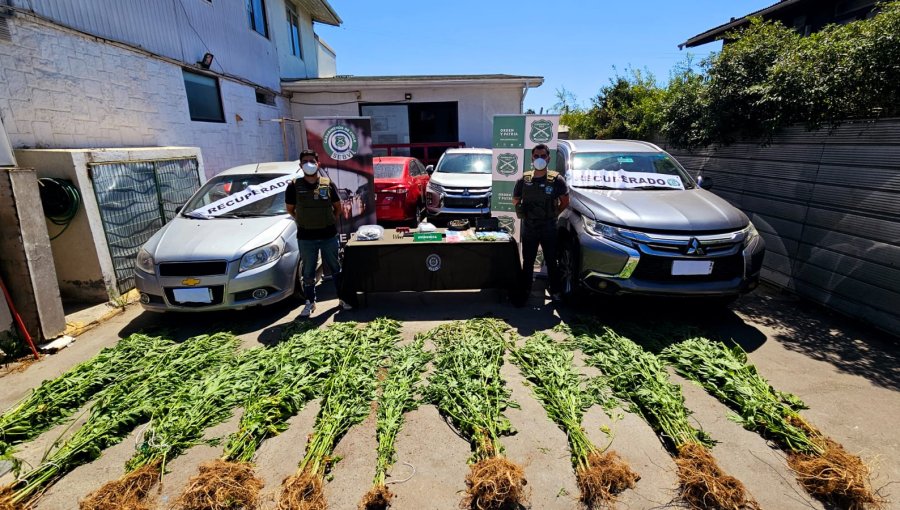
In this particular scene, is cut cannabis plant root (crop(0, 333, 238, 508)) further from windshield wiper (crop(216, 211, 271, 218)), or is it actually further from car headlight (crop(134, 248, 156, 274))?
windshield wiper (crop(216, 211, 271, 218))

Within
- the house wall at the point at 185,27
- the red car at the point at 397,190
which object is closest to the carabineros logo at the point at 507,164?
the red car at the point at 397,190

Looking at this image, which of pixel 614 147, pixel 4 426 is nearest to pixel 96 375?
pixel 4 426

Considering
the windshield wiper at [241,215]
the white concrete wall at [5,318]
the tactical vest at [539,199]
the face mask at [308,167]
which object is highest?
the face mask at [308,167]

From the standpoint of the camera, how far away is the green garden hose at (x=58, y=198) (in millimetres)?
5352

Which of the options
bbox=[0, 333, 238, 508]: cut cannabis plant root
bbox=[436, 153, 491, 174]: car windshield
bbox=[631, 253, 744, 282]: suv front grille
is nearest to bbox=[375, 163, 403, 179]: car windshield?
bbox=[436, 153, 491, 174]: car windshield

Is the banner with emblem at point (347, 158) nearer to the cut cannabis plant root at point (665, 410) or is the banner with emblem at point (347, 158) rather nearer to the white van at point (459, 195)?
the white van at point (459, 195)

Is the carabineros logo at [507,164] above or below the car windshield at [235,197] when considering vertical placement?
above

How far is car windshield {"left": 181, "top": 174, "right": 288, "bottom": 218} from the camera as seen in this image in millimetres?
5676

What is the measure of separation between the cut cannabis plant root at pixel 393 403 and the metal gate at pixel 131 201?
476cm

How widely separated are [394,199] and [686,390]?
664 centimetres

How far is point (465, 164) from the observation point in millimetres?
9961

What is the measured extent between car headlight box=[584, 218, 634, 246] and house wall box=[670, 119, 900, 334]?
2849mm

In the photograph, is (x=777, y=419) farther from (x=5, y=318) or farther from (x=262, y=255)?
(x=5, y=318)

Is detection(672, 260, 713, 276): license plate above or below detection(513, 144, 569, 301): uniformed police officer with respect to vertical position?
below
